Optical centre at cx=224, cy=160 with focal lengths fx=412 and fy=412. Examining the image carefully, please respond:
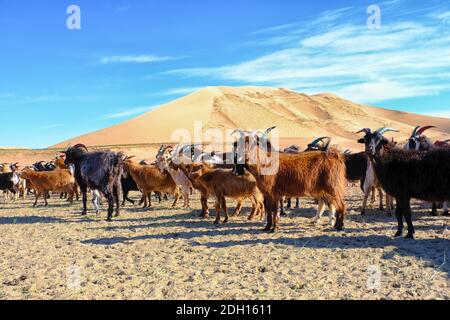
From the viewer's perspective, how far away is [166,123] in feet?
276

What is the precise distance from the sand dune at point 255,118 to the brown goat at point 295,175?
49931mm

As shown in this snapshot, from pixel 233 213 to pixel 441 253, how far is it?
20.3 ft

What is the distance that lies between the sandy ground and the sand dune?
164 feet

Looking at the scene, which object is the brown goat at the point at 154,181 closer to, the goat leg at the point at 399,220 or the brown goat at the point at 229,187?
the brown goat at the point at 229,187

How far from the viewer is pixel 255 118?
81.4 meters

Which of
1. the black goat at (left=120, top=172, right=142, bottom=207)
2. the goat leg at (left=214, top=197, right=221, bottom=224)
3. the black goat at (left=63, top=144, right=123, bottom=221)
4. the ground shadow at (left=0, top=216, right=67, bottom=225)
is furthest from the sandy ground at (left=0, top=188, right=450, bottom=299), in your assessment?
the black goat at (left=120, top=172, right=142, bottom=207)

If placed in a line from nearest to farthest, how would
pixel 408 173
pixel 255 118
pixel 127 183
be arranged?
pixel 408 173 < pixel 127 183 < pixel 255 118

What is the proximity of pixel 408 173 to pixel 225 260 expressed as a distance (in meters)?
4.17

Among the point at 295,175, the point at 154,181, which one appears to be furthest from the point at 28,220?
the point at 295,175

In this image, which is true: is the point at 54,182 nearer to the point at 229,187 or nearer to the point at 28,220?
the point at 28,220

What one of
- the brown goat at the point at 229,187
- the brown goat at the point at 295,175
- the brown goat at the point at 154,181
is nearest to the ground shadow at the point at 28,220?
the brown goat at the point at 154,181

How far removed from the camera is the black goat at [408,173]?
8.09 m
